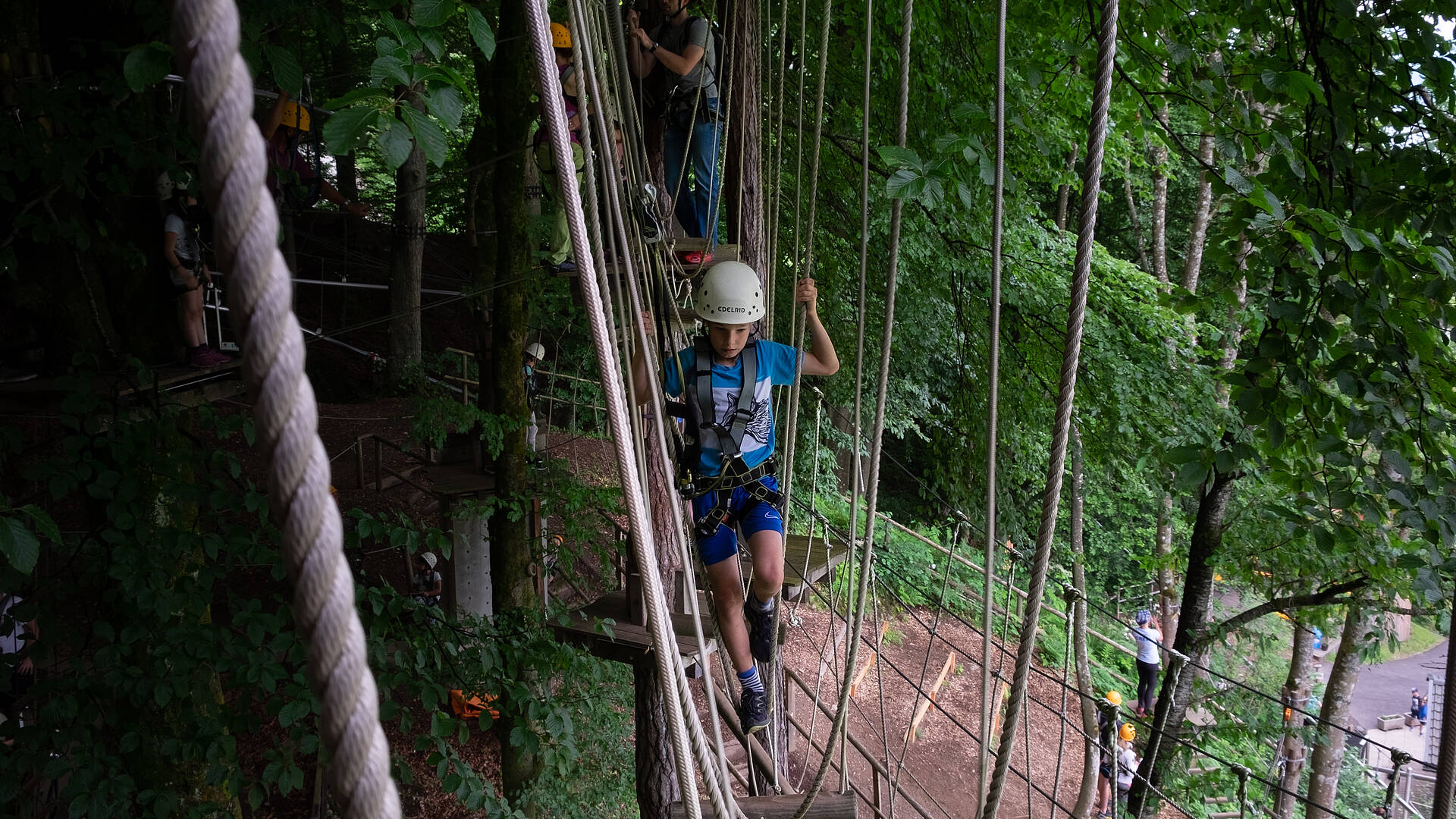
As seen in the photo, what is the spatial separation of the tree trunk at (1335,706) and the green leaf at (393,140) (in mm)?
5955

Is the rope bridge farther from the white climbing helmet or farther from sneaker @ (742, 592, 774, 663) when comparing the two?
sneaker @ (742, 592, 774, 663)

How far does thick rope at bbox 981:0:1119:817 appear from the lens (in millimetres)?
1103

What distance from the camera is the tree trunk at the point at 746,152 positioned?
3.41 m

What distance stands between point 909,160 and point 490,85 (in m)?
3.53

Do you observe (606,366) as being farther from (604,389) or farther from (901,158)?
(901,158)

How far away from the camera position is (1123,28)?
303 cm

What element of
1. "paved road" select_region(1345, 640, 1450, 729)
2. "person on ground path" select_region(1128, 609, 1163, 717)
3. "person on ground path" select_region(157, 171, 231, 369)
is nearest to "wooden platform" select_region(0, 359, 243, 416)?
"person on ground path" select_region(157, 171, 231, 369)

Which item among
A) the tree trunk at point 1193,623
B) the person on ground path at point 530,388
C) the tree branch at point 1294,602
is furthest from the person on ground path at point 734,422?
the tree branch at point 1294,602

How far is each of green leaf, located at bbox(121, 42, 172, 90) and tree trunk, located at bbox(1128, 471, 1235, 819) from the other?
554 centimetres

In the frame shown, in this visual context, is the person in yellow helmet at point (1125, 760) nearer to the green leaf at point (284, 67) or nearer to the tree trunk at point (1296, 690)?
the tree trunk at point (1296, 690)

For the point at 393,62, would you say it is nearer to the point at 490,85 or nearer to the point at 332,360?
the point at 490,85

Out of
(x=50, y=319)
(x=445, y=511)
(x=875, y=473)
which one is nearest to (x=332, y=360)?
(x=445, y=511)

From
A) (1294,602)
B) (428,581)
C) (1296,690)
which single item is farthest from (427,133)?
(1296,690)

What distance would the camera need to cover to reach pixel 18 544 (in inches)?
63.8
